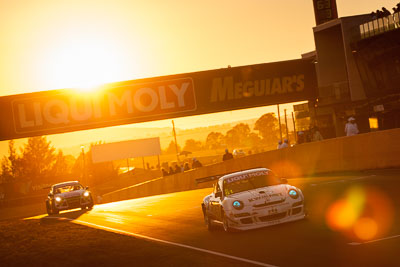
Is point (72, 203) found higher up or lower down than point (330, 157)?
lower down

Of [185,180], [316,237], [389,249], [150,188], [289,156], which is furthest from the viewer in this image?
[150,188]

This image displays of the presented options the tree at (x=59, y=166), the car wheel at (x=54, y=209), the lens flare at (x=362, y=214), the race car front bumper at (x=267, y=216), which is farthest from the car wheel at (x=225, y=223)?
the tree at (x=59, y=166)

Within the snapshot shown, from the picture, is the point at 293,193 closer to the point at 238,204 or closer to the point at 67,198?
the point at 238,204

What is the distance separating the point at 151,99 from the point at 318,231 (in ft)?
78.9

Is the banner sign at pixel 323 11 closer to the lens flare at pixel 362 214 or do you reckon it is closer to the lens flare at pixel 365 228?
the lens flare at pixel 362 214

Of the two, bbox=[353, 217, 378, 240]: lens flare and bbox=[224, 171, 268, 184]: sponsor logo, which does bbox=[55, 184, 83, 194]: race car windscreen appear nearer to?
bbox=[224, 171, 268, 184]: sponsor logo

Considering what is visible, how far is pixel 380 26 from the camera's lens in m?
36.5

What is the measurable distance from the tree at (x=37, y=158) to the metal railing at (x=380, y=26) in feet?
360

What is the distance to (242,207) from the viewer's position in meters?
14.3

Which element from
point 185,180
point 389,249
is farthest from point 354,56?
point 389,249

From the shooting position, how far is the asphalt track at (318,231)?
1025cm

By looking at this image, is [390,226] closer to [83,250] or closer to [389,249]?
[389,249]

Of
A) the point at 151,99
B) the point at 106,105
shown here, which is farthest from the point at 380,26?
the point at 106,105

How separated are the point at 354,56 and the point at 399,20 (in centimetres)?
346
